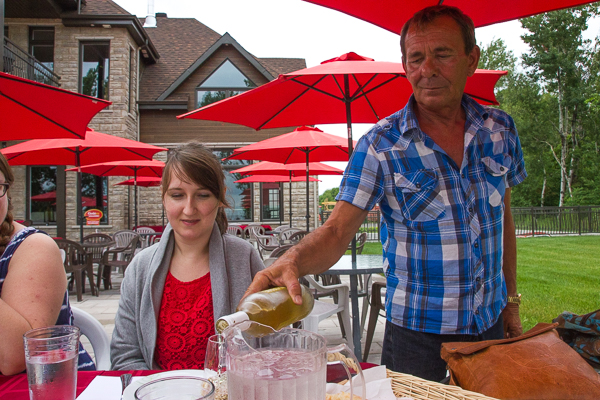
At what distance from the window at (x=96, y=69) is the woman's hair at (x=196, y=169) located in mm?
14975

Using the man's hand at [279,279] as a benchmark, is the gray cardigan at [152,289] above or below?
Answer: below

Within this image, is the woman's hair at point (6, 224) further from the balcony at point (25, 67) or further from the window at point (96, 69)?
the window at point (96, 69)

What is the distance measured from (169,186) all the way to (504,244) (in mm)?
1704

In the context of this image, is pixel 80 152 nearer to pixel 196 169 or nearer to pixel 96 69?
pixel 196 169

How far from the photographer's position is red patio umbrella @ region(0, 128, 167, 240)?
759 centimetres

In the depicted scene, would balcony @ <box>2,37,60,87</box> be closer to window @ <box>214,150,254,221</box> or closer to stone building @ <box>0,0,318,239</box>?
stone building @ <box>0,0,318,239</box>

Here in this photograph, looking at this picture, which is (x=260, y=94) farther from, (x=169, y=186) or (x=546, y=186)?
(x=546, y=186)

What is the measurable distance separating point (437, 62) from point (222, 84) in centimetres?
1628

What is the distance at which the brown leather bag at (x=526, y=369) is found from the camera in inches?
40.2

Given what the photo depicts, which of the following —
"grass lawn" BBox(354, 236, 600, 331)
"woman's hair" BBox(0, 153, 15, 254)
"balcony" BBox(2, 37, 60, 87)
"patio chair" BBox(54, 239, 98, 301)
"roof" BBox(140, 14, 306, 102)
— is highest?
"roof" BBox(140, 14, 306, 102)

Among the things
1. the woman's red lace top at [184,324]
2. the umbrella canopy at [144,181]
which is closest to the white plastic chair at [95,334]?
the woman's red lace top at [184,324]

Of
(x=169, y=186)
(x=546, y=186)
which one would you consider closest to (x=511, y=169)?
(x=169, y=186)

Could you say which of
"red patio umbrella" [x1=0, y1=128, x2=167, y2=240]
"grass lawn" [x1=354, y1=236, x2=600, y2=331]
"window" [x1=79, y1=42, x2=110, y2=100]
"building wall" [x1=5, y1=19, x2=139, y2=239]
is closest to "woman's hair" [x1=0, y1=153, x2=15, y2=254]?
"grass lawn" [x1=354, y1=236, x2=600, y2=331]

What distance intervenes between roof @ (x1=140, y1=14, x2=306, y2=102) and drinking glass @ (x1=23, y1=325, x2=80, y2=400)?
1620cm
